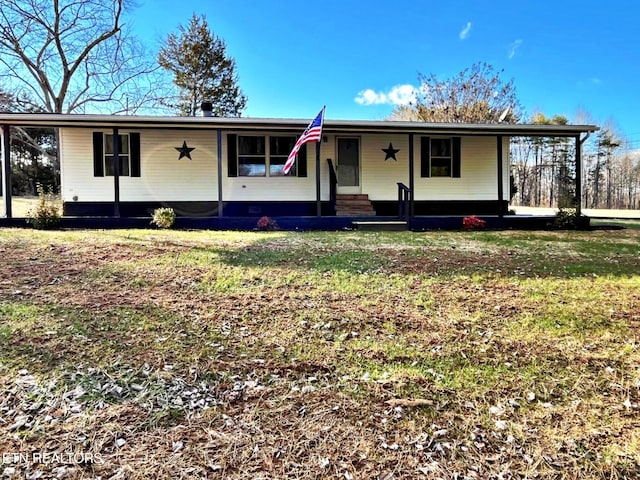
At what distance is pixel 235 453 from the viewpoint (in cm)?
217

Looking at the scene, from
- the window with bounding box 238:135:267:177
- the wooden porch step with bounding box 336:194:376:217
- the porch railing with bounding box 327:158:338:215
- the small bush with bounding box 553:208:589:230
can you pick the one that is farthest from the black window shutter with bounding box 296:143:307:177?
the small bush with bounding box 553:208:589:230

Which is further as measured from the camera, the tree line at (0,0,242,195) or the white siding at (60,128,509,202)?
the tree line at (0,0,242,195)

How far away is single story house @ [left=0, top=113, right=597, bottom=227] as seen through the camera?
11.6 metres

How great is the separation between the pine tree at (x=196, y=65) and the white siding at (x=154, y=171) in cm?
1700

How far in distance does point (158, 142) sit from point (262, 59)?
723 inches

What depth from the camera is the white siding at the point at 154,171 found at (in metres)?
11.9

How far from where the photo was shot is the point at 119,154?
478 inches

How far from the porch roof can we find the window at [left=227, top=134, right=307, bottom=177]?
782 mm

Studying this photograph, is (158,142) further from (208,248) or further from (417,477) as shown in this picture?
(417,477)

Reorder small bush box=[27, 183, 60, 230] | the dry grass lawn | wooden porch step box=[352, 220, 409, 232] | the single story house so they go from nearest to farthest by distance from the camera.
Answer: the dry grass lawn < small bush box=[27, 183, 60, 230] < wooden porch step box=[352, 220, 409, 232] < the single story house

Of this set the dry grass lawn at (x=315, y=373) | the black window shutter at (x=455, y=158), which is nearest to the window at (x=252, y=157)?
→ the black window shutter at (x=455, y=158)

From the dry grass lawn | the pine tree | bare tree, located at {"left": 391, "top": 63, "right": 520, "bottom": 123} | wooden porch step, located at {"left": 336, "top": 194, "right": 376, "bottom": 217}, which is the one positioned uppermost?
the pine tree

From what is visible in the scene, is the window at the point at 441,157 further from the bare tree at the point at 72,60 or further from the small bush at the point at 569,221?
the bare tree at the point at 72,60

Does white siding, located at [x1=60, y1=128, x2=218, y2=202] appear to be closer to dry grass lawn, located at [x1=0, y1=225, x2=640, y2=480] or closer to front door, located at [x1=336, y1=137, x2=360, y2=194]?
front door, located at [x1=336, y1=137, x2=360, y2=194]
